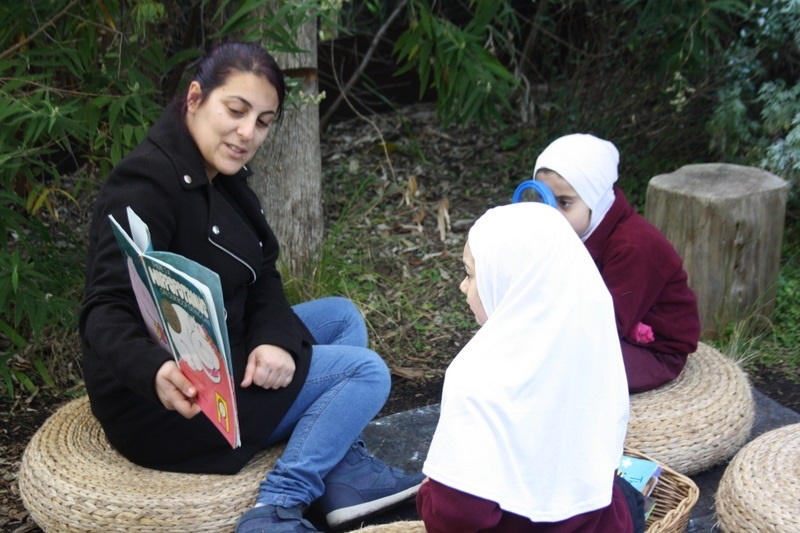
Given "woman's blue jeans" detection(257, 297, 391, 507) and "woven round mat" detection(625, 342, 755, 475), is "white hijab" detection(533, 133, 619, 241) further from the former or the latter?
"woman's blue jeans" detection(257, 297, 391, 507)

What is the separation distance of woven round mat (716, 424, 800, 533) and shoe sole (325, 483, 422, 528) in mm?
940

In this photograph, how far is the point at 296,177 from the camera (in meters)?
4.52

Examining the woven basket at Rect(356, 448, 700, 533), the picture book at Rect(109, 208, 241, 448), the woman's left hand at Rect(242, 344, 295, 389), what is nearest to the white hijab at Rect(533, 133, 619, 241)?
the woven basket at Rect(356, 448, 700, 533)

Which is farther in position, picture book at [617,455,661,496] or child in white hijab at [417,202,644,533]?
picture book at [617,455,661,496]

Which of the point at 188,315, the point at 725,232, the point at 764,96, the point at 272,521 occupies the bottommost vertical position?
the point at 272,521

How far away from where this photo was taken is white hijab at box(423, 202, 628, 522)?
1940mm

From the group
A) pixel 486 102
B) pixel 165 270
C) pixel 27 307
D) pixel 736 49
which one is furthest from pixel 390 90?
pixel 165 270

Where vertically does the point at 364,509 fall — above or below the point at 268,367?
below

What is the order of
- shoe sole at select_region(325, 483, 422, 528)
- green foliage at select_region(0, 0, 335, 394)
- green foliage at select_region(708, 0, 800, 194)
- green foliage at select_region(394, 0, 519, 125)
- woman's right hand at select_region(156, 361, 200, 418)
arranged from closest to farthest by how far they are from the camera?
woman's right hand at select_region(156, 361, 200, 418) < shoe sole at select_region(325, 483, 422, 528) < green foliage at select_region(0, 0, 335, 394) < green foliage at select_region(394, 0, 519, 125) < green foliage at select_region(708, 0, 800, 194)

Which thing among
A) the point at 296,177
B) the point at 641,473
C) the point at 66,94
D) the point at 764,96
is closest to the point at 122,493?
the point at 641,473

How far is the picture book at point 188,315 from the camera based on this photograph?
2.06 metres

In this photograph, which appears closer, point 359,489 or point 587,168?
point 359,489

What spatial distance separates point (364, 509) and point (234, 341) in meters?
0.65

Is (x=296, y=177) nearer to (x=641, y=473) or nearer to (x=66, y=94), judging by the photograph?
(x=66, y=94)
